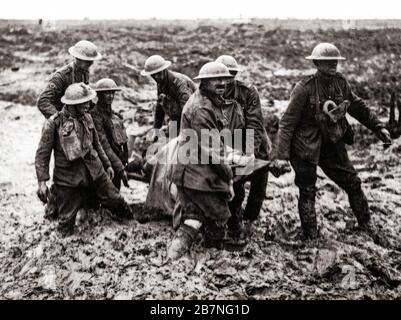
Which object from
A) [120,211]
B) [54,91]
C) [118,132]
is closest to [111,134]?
[118,132]

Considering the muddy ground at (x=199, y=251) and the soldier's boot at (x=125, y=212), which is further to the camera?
the soldier's boot at (x=125, y=212)

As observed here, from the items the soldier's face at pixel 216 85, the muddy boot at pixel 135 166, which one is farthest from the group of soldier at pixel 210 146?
the muddy boot at pixel 135 166

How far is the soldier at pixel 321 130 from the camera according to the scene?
5098mm

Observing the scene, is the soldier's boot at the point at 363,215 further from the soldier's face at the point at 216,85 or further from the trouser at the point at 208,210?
the soldier's face at the point at 216,85

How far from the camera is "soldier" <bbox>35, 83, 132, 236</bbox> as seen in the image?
481 cm

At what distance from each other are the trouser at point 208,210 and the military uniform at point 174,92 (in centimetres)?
165

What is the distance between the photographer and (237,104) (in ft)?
17.4

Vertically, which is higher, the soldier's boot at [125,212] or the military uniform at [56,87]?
the military uniform at [56,87]

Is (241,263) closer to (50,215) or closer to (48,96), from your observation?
(50,215)

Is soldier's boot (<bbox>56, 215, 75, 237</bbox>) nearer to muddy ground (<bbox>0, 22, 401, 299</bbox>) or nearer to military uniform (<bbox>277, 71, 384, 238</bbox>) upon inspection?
muddy ground (<bbox>0, 22, 401, 299</bbox>)

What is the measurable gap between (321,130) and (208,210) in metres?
1.61

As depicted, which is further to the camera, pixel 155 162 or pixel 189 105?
pixel 155 162
